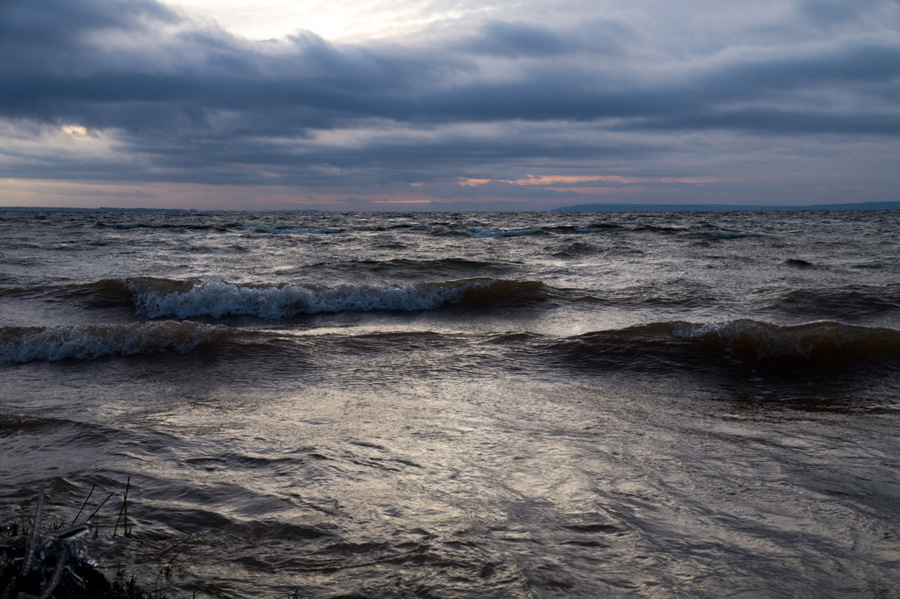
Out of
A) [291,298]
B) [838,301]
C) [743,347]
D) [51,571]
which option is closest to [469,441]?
[51,571]

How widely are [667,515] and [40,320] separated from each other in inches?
405

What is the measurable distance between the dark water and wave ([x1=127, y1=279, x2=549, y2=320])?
0.19ft

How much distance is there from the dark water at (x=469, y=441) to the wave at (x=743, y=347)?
3 centimetres

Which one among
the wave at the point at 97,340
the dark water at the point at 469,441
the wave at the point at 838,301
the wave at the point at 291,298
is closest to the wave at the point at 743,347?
the dark water at the point at 469,441

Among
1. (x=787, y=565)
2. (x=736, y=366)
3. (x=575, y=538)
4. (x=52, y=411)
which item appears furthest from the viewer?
(x=736, y=366)

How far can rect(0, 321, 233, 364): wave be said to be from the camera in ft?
24.0

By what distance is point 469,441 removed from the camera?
13.8 feet

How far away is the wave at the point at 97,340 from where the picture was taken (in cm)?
733

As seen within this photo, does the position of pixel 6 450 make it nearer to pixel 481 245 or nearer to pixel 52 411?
pixel 52 411

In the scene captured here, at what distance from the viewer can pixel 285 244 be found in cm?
2473

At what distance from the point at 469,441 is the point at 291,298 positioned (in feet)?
24.6

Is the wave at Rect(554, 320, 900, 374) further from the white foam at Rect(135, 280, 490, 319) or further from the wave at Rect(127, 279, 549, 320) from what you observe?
the white foam at Rect(135, 280, 490, 319)

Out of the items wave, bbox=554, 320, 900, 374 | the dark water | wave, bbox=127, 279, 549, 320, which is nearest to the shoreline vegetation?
the dark water

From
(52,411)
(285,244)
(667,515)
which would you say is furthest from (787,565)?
(285,244)
